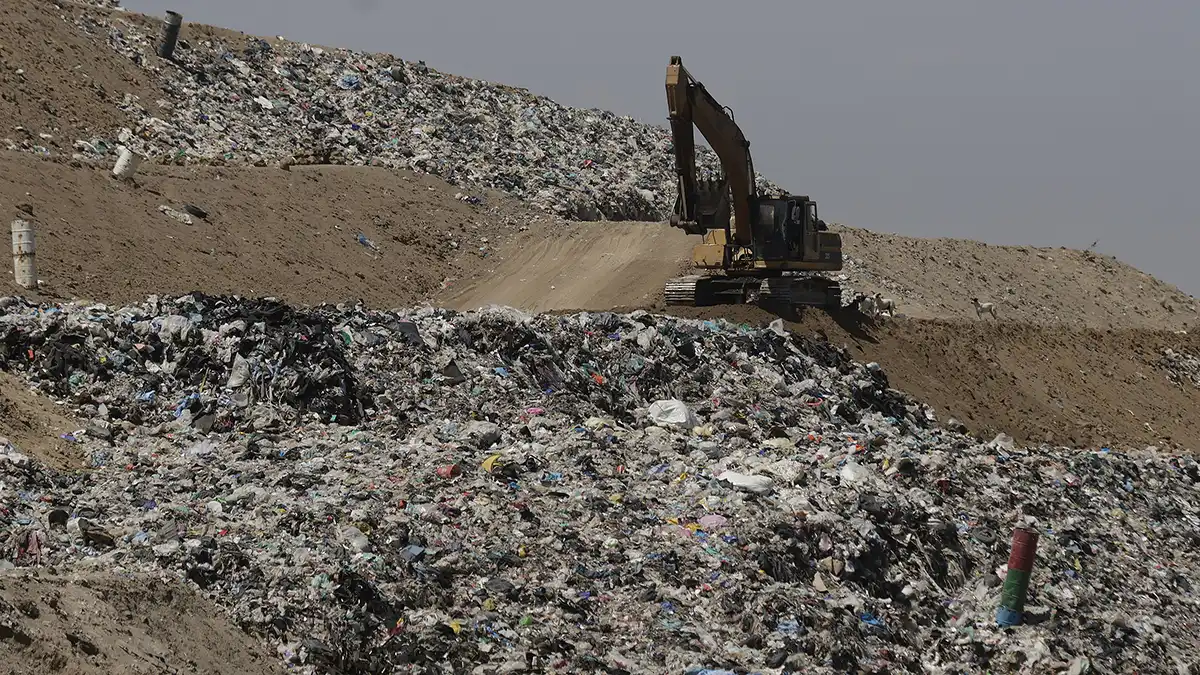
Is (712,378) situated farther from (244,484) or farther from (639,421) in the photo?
(244,484)

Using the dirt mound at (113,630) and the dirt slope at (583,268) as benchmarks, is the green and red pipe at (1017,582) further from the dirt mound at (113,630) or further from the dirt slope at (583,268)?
the dirt slope at (583,268)

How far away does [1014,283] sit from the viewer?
34625 mm

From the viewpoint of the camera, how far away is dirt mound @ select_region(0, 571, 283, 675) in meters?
6.93

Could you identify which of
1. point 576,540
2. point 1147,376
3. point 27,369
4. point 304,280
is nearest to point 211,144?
point 304,280

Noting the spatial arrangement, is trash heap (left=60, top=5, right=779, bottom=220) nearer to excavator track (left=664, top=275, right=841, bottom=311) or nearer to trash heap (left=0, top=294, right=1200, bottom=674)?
excavator track (left=664, top=275, right=841, bottom=311)

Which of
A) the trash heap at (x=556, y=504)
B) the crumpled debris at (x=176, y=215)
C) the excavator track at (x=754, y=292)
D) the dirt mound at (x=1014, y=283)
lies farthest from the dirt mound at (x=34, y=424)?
the dirt mound at (x=1014, y=283)

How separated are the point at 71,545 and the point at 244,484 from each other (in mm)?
1850

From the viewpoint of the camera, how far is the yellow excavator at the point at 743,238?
64.3 ft

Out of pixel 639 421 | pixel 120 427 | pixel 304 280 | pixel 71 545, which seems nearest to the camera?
pixel 71 545

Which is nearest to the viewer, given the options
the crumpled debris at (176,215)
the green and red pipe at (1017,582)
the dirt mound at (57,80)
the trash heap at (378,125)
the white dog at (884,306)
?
the green and red pipe at (1017,582)

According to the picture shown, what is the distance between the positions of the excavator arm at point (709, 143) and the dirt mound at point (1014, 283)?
8.37m

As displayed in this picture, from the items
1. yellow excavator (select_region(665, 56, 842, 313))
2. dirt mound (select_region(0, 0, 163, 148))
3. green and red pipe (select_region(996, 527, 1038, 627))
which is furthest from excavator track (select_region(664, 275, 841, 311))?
dirt mound (select_region(0, 0, 163, 148))

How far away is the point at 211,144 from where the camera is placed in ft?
90.2

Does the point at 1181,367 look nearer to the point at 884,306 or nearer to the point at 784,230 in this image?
the point at 884,306
